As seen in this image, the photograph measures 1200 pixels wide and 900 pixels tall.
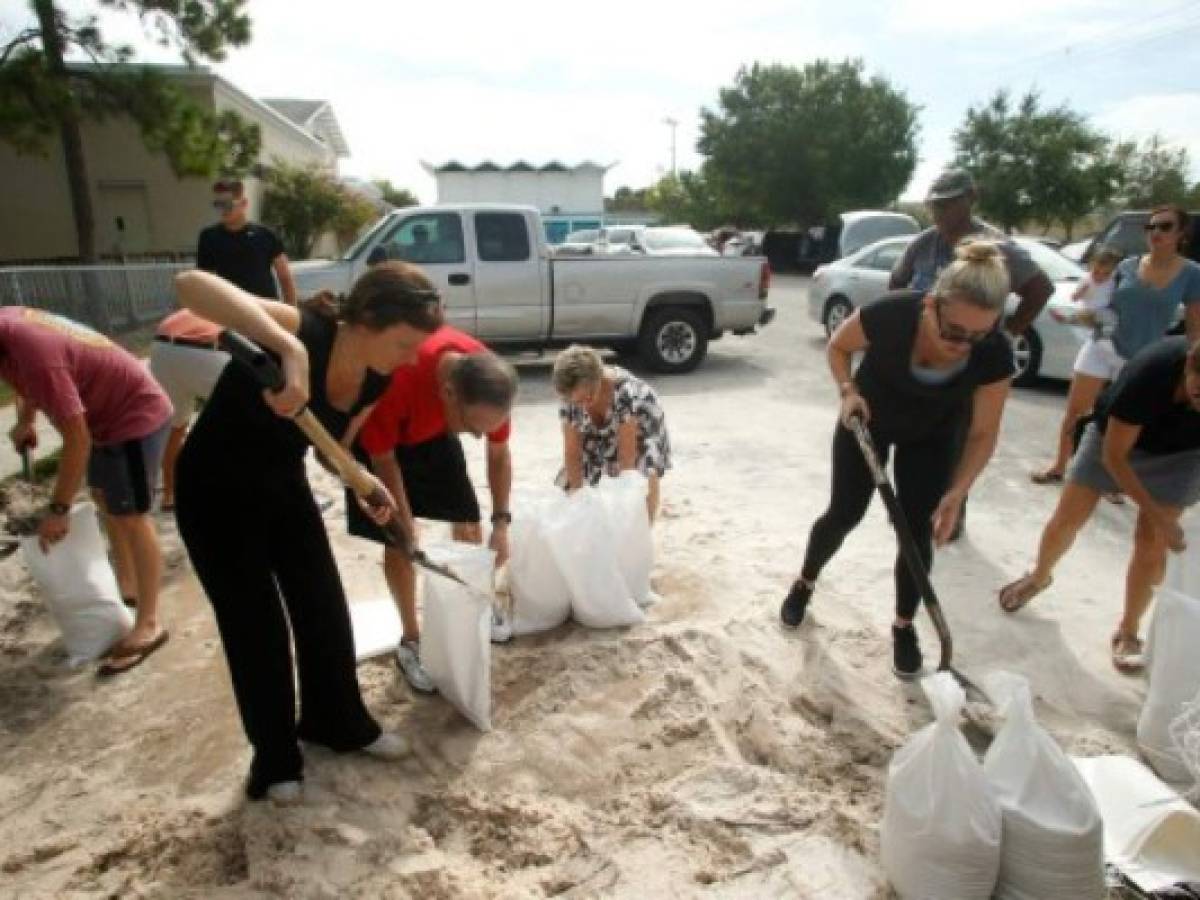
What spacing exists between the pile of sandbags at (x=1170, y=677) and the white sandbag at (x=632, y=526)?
1887 millimetres

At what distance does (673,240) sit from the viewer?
16.1m

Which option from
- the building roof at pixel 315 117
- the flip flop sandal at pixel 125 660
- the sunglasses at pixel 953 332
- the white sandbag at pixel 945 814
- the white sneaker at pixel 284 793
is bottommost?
the flip flop sandal at pixel 125 660

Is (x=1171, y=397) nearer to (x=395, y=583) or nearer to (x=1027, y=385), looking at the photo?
(x=395, y=583)

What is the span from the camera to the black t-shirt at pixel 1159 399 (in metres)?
2.81

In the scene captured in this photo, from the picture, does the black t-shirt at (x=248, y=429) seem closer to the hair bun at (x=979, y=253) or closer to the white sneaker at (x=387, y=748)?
the white sneaker at (x=387, y=748)

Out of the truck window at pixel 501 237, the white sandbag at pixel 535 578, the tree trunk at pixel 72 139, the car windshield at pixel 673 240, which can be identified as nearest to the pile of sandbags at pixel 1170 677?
the white sandbag at pixel 535 578

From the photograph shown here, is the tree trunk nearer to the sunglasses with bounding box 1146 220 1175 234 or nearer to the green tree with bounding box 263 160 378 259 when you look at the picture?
the green tree with bounding box 263 160 378 259

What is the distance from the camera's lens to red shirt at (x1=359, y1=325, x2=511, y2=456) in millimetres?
2770

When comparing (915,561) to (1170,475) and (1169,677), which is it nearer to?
(1169,677)

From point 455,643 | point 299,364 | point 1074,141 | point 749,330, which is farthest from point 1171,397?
point 1074,141

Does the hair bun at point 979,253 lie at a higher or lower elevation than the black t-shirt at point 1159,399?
higher

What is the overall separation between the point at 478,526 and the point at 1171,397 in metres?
2.62

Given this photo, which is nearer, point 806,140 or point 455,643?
point 455,643

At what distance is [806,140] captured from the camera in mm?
29203
